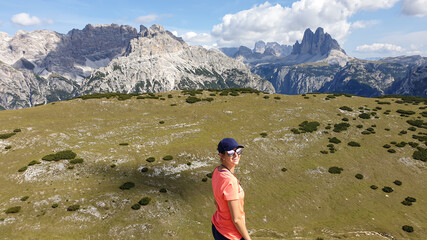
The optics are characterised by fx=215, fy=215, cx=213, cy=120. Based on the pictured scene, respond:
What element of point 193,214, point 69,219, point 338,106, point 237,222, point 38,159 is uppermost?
point 237,222

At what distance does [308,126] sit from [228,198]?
2165 inches

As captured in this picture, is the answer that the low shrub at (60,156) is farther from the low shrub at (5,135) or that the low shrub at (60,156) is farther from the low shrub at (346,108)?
the low shrub at (346,108)

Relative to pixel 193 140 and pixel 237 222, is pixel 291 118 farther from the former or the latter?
pixel 237 222

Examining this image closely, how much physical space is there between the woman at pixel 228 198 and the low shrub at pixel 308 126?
169ft

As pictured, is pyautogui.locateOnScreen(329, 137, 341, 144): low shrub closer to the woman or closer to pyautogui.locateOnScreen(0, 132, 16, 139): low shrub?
the woman

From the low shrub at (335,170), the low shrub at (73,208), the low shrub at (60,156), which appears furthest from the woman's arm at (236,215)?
the low shrub at (60,156)

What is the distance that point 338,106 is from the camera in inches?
2653

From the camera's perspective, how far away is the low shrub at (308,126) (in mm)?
53812

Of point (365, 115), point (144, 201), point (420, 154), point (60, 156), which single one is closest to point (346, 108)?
point (365, 115)

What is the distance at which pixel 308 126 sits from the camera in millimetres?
55281

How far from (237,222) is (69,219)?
29.1 meters

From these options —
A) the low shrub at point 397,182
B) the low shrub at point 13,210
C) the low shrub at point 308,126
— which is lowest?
the low shrub at point 397,182

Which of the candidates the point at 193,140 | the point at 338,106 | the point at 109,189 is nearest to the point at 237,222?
the point at 109,189

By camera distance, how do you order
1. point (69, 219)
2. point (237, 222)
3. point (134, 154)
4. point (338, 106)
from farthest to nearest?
point (338, 106) → point (134, 154) → point (69, 219) → point (237, 222)
